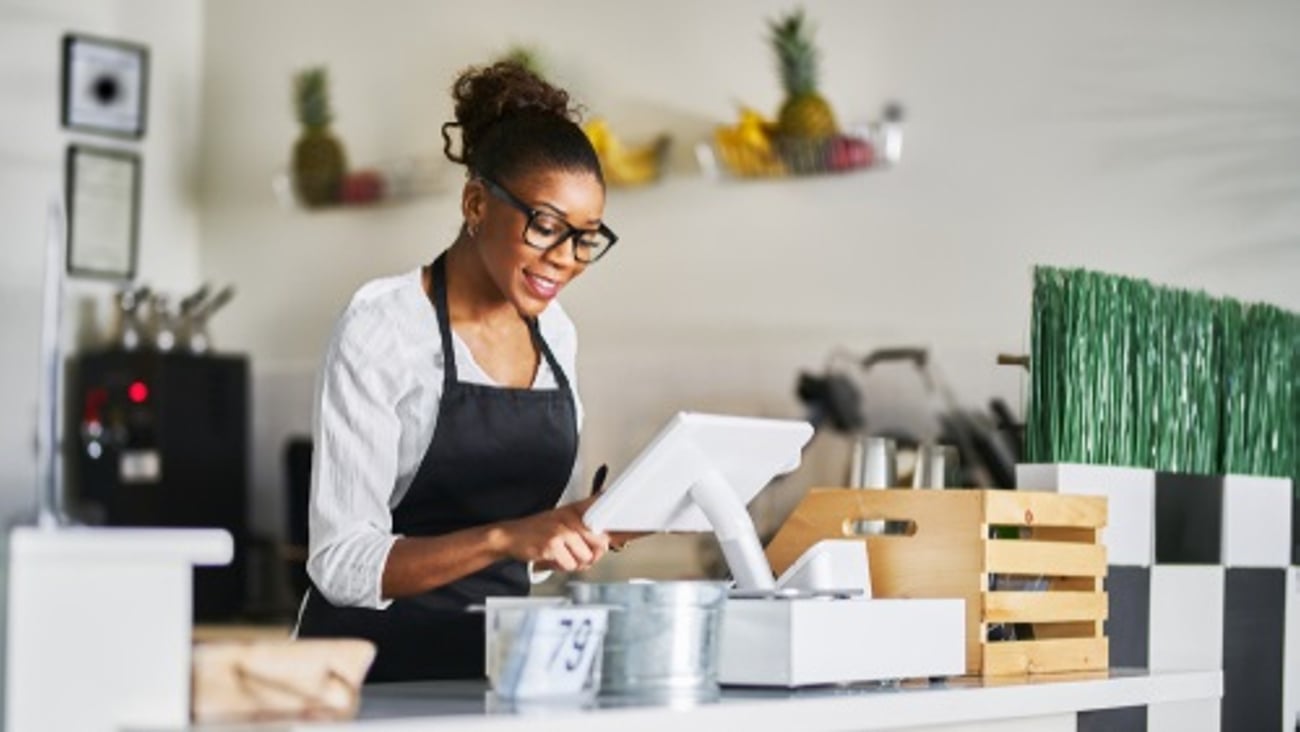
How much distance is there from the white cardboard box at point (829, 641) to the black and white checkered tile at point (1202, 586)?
361 mm

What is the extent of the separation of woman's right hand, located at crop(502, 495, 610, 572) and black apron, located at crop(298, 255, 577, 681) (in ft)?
1.42

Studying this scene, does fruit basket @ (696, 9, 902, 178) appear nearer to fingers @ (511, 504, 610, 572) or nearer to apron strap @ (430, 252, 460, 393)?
apron strap @ (430, 252, 460, 393)

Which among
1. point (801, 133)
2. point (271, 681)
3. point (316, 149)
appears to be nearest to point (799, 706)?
point (271, 681)

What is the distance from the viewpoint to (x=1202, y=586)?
11.9ft

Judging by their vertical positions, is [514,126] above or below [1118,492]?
above

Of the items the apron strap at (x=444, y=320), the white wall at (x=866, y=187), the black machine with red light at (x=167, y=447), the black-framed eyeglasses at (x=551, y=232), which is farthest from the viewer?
the black machine with red light at (x=167, y=447)

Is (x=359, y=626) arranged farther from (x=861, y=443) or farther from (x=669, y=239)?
(x=669, y=239)

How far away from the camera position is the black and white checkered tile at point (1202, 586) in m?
3.31

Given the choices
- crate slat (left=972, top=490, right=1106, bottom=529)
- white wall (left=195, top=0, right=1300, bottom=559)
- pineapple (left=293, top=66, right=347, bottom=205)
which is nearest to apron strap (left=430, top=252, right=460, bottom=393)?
crate slat (left=972, top=490, right=1106, bottom=529)

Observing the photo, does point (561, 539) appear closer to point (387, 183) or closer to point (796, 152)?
point (796, 152)

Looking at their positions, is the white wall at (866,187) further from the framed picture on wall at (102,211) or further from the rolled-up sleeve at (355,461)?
the rolled-up sleeve at (355,461)

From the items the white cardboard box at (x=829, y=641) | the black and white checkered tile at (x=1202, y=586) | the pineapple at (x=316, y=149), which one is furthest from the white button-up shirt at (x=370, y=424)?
the pineapple at (x=316, y=149)

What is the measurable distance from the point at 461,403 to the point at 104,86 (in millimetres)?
4175

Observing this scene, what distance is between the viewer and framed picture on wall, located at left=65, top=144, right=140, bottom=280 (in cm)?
672
